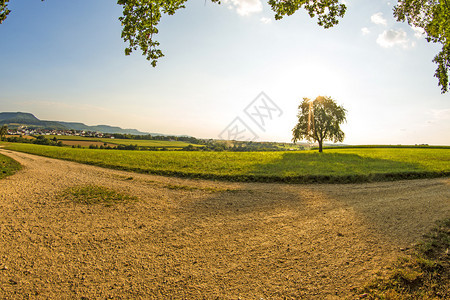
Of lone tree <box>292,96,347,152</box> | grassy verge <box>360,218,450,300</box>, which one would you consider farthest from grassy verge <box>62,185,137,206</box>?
lone tree <box>292,96,347,152</box>

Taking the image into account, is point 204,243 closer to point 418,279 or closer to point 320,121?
point 418,279

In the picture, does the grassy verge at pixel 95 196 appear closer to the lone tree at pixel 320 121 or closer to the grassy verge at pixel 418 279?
the grassy verge at pixel 418 279

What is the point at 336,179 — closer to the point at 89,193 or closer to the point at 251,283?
the point at 251,283

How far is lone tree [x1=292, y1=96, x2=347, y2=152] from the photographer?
126ft

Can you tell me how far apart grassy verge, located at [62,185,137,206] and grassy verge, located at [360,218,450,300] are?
8399 mm

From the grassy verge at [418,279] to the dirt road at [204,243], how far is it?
0.89ft

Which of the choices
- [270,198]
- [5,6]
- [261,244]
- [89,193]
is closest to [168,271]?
[261,244]

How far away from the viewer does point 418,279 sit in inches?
155

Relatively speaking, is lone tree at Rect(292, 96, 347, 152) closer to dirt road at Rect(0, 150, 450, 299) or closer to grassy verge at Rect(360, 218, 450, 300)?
dirt road at Rect(0, 150, 450, 299)

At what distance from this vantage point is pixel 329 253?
4953 mm

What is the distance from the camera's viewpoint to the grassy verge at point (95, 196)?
8.34 m

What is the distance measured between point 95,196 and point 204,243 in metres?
6.07

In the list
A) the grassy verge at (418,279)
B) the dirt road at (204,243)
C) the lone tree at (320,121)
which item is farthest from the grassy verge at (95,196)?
the lone tree at (320,121)

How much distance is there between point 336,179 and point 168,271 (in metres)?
12.0
